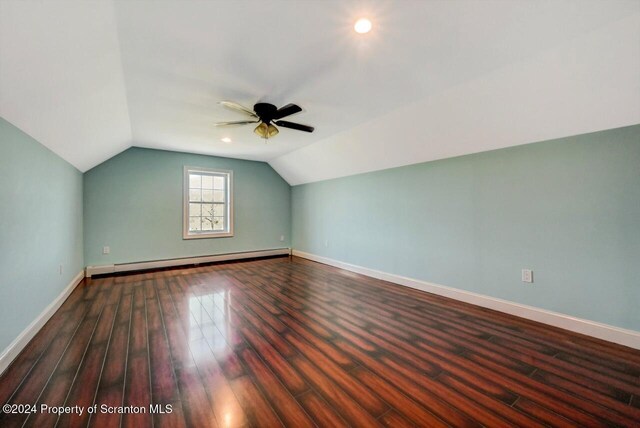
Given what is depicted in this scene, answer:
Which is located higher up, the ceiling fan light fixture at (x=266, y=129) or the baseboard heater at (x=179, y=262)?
the ceiling fan light fixture at (x=266, y=129)

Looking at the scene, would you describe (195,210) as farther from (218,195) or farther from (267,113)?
(267,113)

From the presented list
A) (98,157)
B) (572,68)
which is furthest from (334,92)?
(98,157)

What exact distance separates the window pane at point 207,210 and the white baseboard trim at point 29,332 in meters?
2.66

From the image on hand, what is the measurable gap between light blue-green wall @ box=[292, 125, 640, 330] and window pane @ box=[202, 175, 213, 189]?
12.4 ft

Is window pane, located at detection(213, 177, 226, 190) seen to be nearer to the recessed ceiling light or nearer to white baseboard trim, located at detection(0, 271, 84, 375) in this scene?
white baseboard trim, located at detection(0, 271, 84, 375)

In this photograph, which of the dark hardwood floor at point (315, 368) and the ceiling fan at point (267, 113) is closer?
the dark hardwood floor at point (315, 368)

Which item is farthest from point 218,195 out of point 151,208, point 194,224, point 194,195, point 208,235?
point 151,208

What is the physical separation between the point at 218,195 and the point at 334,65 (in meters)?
4.62

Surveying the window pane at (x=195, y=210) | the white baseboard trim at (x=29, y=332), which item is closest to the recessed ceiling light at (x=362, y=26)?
the white baseboard trim at (x=29, y=332)

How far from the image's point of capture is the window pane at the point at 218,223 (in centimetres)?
592

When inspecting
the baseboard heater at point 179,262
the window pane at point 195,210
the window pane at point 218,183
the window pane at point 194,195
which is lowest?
the baseboard heater at point 179,262

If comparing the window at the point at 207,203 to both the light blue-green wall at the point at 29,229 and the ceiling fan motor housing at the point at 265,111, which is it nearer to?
the light blue-green wall at the point at 29,229

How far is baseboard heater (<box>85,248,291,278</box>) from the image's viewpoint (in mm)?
4582

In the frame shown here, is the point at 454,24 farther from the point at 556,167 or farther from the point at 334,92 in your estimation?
the point at 556,167
